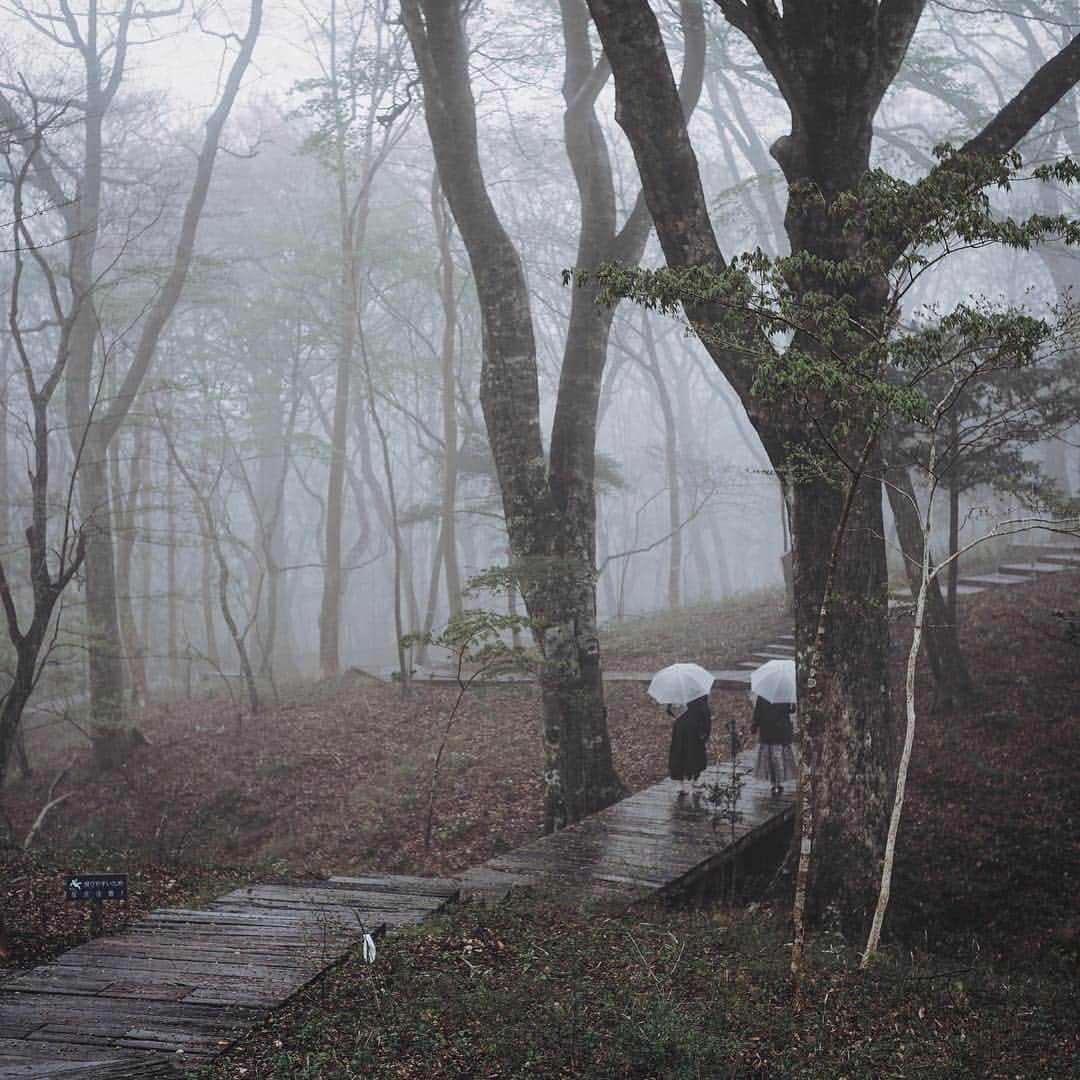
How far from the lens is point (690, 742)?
11.2m

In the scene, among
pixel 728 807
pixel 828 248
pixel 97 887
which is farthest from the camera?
pixel 728 807

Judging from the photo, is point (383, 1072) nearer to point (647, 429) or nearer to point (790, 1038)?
point (790, 1038)

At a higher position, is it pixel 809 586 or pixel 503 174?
pixel 503 174

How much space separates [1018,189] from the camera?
35.0 meters

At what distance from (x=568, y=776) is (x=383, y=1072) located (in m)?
6.50

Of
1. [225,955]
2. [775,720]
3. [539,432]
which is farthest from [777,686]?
[225,955]

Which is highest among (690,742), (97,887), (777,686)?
(777,686)

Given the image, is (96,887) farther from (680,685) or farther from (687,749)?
(687,749)

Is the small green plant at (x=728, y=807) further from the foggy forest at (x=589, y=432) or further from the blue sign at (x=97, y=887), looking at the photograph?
the blue sign at (x=97, y=887)

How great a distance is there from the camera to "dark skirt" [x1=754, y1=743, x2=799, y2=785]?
1134cm

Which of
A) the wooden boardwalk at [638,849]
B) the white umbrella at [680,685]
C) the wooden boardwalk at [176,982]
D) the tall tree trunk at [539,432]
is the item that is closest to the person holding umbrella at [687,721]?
the white umbrella at [680,685]

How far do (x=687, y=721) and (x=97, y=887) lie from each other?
22.6 ft

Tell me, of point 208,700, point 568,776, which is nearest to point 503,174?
point 208,700

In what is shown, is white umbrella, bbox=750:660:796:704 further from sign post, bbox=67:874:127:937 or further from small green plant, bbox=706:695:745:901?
sign post, bbox=67:874:127:937
